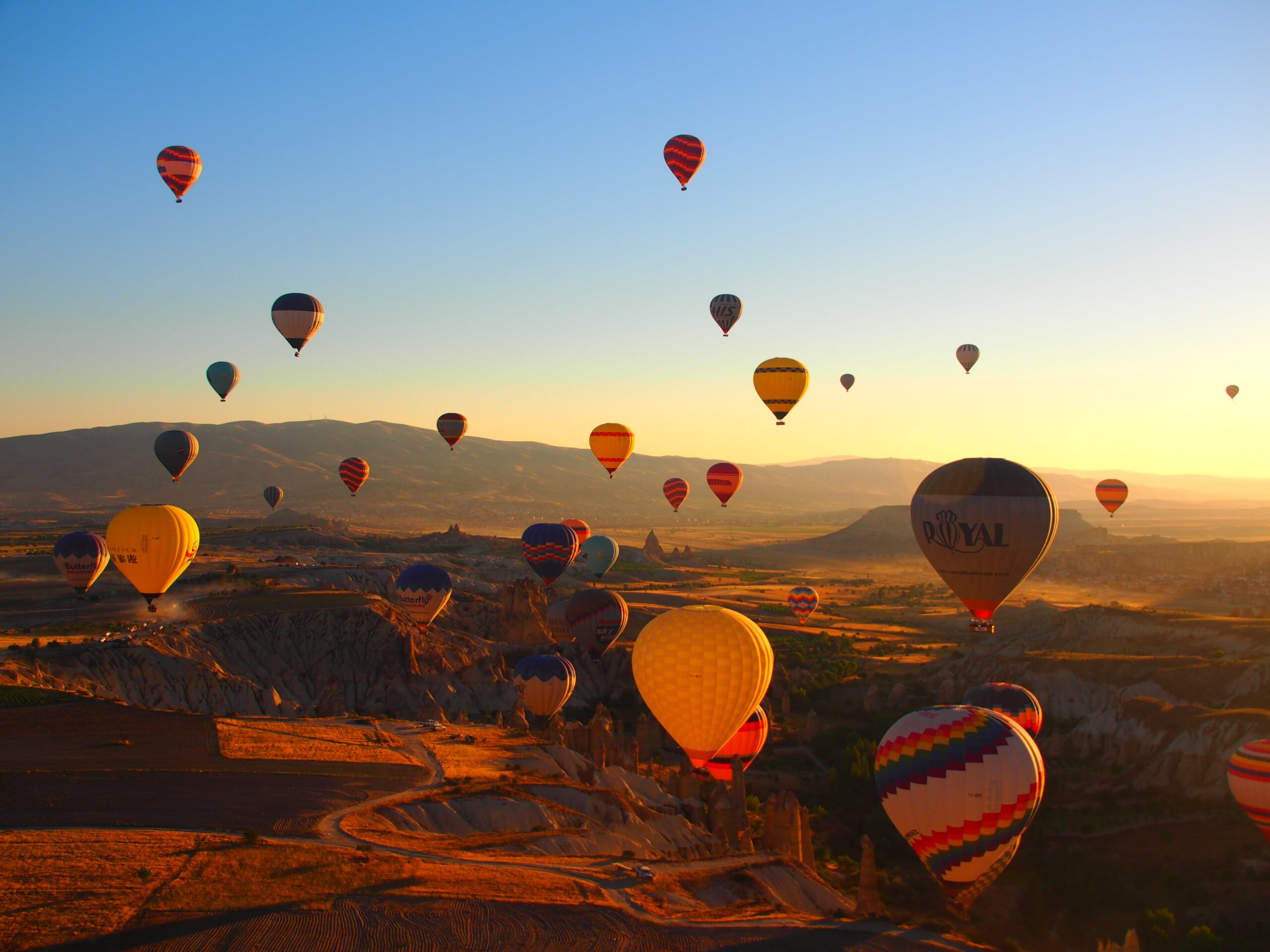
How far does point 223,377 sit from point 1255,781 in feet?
199

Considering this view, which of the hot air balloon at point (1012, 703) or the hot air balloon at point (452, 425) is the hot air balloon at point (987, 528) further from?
the hot air balloon at point (452, 425)

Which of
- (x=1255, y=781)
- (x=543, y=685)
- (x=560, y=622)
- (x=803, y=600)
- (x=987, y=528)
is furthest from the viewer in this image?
(x=803, y=600)

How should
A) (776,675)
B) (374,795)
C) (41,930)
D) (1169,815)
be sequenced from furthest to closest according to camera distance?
(776,675)
(1169,815)
(374,795)
(41,930)

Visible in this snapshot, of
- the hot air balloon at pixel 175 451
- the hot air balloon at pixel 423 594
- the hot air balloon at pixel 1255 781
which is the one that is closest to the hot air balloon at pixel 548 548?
the hot air balloon at pixel 423 594

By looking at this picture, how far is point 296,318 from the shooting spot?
2032 inches

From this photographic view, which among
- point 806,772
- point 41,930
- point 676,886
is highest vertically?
point 41,930

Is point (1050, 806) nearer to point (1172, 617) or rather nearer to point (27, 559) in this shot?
point (1172, 617)

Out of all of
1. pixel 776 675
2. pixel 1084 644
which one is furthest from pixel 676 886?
pixel 1084 644

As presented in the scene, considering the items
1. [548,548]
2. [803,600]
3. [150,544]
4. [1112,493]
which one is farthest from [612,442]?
[1112,493]

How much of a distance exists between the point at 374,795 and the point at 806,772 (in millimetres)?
22221

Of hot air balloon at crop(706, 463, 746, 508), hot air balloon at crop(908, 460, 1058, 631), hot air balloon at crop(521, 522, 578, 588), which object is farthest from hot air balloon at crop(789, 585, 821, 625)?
hot air balloon at crop(908, 460, 1058, 631)

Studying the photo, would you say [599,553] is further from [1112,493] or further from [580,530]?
[1112,493]

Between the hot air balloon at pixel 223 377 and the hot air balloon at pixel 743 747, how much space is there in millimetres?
44549

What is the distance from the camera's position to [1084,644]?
60.0 meters
